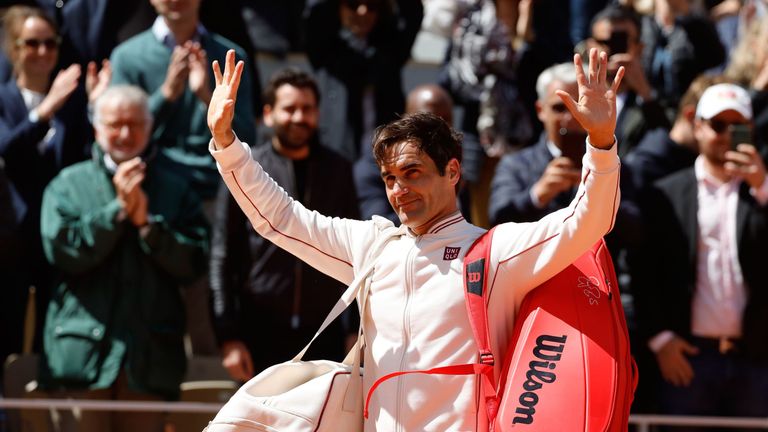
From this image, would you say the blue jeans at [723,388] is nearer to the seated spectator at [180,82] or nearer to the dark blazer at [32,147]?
the seated spectator at [180,82]

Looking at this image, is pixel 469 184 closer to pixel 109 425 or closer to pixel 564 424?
pixel 109 425

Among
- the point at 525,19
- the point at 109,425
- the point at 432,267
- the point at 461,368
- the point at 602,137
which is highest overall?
the point at 525,19

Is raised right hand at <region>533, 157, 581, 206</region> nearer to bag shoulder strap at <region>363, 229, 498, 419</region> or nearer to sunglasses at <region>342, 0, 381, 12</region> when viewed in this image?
sunglasses at <region>342, 0, 381, 12</region>

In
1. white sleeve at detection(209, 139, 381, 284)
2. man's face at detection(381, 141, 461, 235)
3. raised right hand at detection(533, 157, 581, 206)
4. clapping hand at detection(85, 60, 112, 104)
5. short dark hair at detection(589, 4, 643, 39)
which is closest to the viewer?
man's face at detection(381, 141, 461, 235)

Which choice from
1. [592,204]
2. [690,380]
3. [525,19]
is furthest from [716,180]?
[592,204]

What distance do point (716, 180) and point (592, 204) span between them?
3.38 m

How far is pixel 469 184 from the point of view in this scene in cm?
852

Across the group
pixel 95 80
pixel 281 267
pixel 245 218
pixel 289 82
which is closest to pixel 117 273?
pixel 245 218

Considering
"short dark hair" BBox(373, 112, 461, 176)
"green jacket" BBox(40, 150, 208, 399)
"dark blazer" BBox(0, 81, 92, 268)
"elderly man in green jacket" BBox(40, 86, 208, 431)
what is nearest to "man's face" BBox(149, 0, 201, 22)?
"dark blazer" BBox(0, 81, 92, 268)

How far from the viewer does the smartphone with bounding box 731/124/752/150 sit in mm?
7629

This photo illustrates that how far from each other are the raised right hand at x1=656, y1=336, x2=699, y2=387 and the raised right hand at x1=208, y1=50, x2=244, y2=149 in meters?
3.37

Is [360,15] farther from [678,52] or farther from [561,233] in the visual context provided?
[561,233]

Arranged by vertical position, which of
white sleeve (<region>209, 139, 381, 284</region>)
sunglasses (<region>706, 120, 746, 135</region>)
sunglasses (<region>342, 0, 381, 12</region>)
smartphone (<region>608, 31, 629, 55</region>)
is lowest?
white sleeve (<region>209, 139, 381, 284</region>)

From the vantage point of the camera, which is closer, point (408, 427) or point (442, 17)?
point (408, 427)
